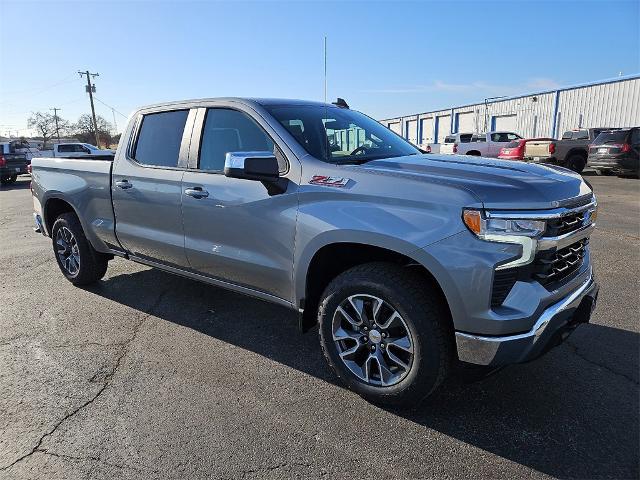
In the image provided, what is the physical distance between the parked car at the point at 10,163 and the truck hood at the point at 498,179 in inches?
878

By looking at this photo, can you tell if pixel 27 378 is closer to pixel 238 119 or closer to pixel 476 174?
pixel 238 119

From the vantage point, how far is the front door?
3150mm

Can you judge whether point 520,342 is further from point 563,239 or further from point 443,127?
point 443,127

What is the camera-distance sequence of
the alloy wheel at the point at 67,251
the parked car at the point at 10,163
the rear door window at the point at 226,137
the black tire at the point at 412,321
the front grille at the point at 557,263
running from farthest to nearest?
the parked car at the point at 10,163 < the alloy wheel at the point at 67,251 < the rear door window at the point at 226,137 < the black tire at the point at 412,321 < the front grille at the point at 557,263

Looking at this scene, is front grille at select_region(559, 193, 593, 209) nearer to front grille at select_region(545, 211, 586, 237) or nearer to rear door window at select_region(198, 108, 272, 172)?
front grille at select_region(545, 211, 586, 237)

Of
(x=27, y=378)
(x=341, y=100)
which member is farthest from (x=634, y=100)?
(x=27, y=378)

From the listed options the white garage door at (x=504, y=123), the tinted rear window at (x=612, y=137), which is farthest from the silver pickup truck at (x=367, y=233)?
the white garage door at (x=504, y=123)

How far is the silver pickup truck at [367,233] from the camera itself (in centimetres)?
240

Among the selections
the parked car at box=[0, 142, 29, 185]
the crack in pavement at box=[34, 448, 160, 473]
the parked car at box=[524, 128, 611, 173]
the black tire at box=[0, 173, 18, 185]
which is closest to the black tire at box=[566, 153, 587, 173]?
the parked car at box=[524, 128, 611, 173]

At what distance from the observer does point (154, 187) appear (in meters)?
3.97

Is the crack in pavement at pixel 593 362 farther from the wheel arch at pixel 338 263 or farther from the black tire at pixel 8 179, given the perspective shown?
the black tire at pixel 8 179

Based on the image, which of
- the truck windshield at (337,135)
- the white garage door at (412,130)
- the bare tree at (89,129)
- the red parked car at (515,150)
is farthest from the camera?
the bare tree at (89,129)

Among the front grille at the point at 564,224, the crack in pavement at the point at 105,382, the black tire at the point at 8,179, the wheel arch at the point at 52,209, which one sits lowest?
the black tire at the point at 8,179

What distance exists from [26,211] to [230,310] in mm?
9972
